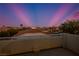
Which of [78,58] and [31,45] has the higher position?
[31,45]

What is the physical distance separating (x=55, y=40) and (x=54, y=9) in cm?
37

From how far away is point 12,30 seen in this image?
6.88 ft

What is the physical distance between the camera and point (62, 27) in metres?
2.10

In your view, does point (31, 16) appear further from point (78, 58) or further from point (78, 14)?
point (78, 58)

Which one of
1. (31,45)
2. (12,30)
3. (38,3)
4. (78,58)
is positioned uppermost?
(38,3)

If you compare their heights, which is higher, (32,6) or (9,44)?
(32,6)

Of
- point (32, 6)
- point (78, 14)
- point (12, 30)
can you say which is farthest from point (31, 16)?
point (78, 14)

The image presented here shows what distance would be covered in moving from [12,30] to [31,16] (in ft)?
0.92

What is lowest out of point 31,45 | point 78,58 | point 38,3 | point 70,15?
point 78,58

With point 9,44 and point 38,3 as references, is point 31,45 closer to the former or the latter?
point 9,44

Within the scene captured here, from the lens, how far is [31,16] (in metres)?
2.10

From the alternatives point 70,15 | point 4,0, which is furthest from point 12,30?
point 70,15

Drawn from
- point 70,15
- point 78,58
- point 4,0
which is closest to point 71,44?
point 78,58

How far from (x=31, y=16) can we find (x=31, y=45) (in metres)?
0.34
